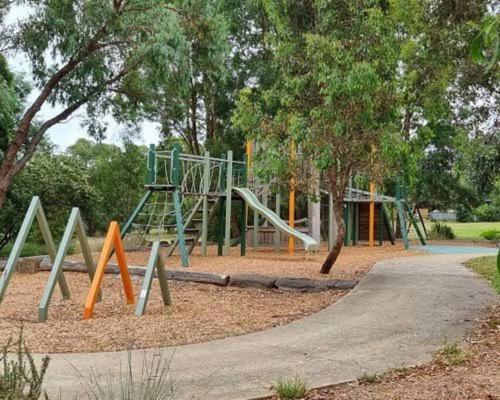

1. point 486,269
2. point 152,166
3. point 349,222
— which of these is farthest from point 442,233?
point 152,166

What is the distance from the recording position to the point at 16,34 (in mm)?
14305

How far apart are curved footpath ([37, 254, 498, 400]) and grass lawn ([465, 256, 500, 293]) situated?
51 centimetres

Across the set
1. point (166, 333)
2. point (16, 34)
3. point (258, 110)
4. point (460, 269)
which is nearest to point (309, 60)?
point (258, 110)

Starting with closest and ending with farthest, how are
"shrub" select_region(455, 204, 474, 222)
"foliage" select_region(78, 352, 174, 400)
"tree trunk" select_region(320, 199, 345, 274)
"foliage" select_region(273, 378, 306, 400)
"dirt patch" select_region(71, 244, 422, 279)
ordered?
"foliage" select_region(78, 352, 174, 400)
"foliage" select_region(273, 378, 306, 400)
"tree trunk" select_region(320, 199, 345, 274)
"dirt patch" select_region(71, 244, 422, 279)
"shrub" select_region(455, 204, 474, 222)

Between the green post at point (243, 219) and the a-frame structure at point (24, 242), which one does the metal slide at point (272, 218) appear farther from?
the a-frame structure at point (24, 242)

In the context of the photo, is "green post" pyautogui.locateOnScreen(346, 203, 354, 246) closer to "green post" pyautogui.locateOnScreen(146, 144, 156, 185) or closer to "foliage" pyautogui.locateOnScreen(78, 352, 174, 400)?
"green post" pyautogui.locateOnScreen(146, 144, 156, 185)

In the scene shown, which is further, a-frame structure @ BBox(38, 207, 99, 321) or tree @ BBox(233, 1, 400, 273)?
tree @ BBox(233, 1, 400, 273)

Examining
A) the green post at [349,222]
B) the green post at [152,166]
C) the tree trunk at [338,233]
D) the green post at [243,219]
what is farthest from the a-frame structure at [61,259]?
the green post at [349,222]

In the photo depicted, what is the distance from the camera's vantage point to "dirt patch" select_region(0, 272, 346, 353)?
5.88 meters

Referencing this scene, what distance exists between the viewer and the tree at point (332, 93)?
29.5 feet

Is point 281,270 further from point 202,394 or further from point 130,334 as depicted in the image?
point 202,394

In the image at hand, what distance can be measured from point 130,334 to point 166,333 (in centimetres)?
36

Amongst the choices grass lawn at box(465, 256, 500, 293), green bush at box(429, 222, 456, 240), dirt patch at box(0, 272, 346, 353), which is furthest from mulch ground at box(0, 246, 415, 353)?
green bush at box(429, 222, 456, 240)

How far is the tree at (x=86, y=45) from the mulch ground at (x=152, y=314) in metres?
5.44
